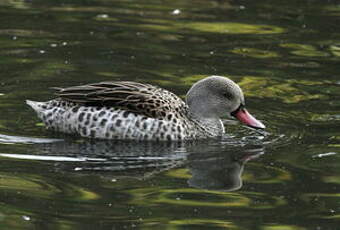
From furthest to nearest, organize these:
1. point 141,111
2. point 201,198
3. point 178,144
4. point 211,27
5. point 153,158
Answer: point 211,27, point 141,111, point 178,144, point 153,158, point 201,198

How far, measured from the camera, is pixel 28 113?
1398 cm

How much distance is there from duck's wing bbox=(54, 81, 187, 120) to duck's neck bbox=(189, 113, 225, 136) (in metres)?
0.30

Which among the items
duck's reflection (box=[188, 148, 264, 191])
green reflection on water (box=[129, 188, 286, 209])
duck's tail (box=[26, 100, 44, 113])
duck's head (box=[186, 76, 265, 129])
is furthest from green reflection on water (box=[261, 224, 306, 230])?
duck's tail (box=[26, 100, 44, 113])

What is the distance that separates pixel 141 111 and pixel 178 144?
593mm

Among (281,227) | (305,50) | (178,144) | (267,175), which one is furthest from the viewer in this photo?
(305,50)

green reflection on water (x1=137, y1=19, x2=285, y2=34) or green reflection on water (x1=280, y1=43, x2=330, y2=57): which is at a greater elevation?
green reflection on water (x1=137, y1=19, x2=285, y2=34)

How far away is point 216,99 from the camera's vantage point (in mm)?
13469

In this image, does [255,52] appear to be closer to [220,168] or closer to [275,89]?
[275,89]

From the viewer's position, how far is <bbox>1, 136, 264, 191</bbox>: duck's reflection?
1131 cm

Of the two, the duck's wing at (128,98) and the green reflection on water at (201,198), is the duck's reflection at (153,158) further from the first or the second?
the duck's wing at (128,98)

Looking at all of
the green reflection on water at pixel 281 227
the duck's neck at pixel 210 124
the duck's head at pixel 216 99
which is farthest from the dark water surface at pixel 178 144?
the duck's head at pixel 216 99

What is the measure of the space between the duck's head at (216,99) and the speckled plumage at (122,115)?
21 cm

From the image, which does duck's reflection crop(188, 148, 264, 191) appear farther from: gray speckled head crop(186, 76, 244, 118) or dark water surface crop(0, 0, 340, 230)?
gray speckled head crop(186, 76, 244, 118)

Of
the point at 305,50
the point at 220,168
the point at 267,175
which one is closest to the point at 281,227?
the point at 267,175
